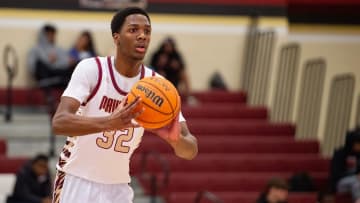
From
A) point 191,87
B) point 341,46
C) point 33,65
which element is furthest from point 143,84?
point 341,46

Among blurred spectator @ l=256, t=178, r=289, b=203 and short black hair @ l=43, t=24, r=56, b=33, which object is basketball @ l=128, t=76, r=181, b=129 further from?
short black hair @ l=43, t=24, r=56, b=33

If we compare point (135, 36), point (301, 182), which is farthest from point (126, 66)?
point (301, 182)

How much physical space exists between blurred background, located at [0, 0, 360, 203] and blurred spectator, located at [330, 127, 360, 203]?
6cm

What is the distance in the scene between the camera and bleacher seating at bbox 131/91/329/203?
12.1 metres

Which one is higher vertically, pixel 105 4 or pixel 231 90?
pixel 105 4

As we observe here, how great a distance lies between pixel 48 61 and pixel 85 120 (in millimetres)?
8166

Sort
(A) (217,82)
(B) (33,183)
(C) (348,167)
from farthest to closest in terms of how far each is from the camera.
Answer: (A) (217,82)
(C) (348,167)
(B) (33,183)

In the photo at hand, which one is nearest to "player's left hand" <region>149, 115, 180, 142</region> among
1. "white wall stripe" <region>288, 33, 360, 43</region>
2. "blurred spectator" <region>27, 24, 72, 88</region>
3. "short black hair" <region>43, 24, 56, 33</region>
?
"blurred spectator" <region>27, 24, 72, 88</region>

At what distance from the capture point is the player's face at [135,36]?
5363 millimetres

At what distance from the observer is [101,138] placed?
18.2 feet

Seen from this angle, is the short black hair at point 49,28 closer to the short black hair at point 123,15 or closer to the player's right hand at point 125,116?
the short black hair at point 123,15

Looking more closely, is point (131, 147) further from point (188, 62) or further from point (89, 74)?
point (188, 62)

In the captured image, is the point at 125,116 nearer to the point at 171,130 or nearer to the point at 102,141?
the point at 171,130

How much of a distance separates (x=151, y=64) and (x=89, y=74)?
797cm
